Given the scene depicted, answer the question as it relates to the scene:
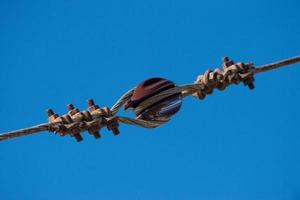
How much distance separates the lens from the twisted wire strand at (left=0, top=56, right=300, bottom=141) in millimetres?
8438

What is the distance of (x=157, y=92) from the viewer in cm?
912

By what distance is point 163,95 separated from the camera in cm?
912

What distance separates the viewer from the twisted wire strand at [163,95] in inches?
332

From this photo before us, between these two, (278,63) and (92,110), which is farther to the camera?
(278,63)

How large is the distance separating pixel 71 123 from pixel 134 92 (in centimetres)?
88

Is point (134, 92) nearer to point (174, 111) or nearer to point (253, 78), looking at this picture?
point (174, 111)

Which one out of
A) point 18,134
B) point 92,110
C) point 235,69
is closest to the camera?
point 18,134

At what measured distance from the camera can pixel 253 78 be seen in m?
9.47

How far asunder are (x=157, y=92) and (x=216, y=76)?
2.14ft

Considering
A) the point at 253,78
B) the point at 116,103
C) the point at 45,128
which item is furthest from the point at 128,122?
the point at 253,78

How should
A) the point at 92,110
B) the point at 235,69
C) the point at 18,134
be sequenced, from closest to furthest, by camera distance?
the point at 18,134, the point at 92,110, the point at 235,69

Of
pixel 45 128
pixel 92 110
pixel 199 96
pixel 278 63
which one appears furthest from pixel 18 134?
pixel 278 63

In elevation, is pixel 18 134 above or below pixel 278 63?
below

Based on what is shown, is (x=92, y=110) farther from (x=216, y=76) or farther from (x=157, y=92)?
(x=216, y=76)
